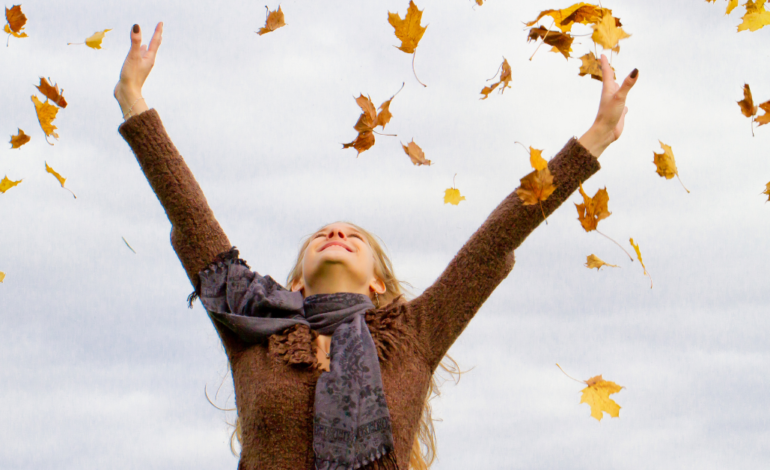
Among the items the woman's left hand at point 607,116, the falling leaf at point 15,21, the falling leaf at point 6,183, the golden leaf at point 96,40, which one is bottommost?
the woman's left hand at point 607,116

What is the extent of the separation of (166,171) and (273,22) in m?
0.84

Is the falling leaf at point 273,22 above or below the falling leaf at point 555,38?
above

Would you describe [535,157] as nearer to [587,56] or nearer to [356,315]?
[587,56]

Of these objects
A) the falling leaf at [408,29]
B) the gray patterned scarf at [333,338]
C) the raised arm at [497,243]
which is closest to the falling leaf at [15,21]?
the gray patterned scarf at [333,338]

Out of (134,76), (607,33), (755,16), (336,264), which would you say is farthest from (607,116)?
(134,76)

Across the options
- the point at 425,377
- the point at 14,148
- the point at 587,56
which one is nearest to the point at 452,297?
the point at 425,377

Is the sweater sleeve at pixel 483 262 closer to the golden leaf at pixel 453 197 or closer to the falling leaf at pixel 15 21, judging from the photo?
the golden leaf at pixel 453 197

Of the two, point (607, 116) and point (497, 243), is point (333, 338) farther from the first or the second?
point (607, 116)

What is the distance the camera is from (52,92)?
10.1 ft

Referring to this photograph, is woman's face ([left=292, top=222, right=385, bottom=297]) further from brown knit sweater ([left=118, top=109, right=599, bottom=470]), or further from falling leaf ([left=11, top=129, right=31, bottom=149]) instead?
falling leaf ([left=11, top=129, right=31, bottom=149])

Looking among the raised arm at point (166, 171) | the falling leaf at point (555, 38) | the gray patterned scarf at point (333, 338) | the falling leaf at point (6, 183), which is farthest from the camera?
the falling leaf at point (6, 183)

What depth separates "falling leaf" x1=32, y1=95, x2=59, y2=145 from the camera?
3078 millimetres

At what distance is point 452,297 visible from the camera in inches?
110

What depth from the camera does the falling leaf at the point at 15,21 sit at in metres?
3.08
